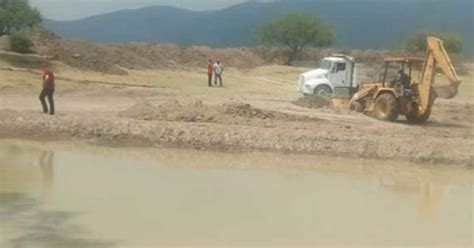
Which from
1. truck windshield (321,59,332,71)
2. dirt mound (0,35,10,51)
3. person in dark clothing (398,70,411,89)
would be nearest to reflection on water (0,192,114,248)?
person in dark clothing (398,70,411,89)

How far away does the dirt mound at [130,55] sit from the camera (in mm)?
42219

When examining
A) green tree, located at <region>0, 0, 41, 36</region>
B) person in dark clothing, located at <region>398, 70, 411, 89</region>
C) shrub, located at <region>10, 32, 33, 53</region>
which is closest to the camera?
person in dark clothing, located at <region>398, 70, 411, 89</region>

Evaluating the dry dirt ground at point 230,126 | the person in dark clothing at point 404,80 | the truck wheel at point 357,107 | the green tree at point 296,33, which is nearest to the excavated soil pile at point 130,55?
the green tree at point 296,33

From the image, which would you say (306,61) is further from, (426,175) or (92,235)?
(92,235)

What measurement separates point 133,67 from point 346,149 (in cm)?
3068

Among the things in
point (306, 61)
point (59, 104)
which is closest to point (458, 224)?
point (59, 104)

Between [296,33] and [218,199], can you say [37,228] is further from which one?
[296,33]

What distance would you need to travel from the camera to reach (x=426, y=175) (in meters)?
16.6

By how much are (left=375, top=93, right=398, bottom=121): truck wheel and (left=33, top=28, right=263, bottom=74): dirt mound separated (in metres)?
19.8

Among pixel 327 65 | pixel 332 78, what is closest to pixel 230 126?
pixel 332 78

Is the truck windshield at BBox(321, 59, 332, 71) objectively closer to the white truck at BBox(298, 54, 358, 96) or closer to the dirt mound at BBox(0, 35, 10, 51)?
the white truck at BBox(298, 54, 358, 96)

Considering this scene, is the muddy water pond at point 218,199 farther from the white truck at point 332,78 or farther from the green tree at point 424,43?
the green tree at point 424,43

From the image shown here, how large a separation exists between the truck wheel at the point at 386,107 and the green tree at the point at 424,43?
40.4 metres

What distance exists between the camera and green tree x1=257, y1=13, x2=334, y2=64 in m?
72.5
